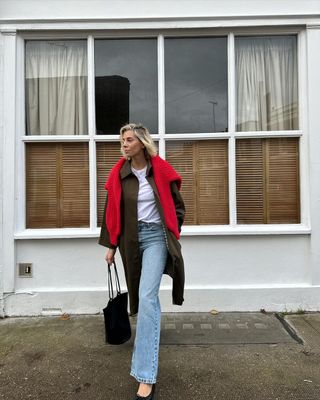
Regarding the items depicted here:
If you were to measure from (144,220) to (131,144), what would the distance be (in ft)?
1.91

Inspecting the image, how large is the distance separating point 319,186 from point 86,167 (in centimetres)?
267

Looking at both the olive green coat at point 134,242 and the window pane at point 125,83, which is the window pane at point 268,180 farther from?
the olive green coat at point 134,242

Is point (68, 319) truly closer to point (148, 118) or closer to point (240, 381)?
point (240, 381)

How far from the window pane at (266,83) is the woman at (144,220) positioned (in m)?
1.99

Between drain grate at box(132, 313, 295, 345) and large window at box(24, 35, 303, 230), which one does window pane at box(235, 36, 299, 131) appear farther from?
drain grate at box(132, 313, 295, 345)

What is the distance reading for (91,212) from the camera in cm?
448

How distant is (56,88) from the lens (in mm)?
4621

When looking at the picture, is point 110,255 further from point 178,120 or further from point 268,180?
point 268,180

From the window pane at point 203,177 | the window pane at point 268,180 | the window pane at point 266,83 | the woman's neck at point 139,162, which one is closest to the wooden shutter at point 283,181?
the window pane at point 268,180

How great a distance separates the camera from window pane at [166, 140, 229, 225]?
456 cm

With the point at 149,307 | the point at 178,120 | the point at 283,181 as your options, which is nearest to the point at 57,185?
the point at 178,120

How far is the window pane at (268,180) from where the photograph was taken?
4.57 metres

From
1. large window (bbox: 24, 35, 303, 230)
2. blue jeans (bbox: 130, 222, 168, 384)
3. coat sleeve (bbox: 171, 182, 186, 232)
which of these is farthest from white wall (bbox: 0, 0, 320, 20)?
blue jeans (bbox: 130, 222, 168, 384)

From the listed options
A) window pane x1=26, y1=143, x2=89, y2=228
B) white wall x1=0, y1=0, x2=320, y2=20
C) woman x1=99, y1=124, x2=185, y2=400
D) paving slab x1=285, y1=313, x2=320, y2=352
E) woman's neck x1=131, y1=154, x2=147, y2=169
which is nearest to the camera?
woman x1=99, y1=124, x2=185, y2=400
